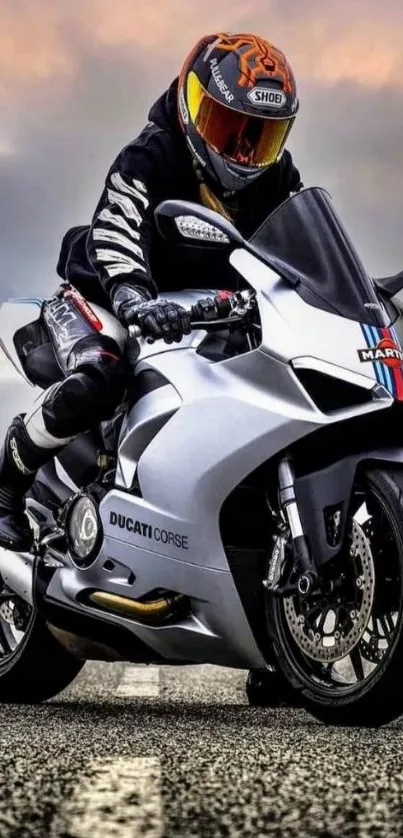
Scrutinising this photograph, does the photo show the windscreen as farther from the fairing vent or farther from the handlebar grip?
the handlebar grip

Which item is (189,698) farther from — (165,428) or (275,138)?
(275,138)

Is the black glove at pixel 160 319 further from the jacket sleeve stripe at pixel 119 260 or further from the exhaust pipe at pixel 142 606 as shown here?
the exhaust pipe at pixel 142 606

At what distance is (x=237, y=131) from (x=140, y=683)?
3.24 meters

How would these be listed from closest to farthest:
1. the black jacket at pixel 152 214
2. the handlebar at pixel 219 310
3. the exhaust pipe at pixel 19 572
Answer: the handlebar at pixel 219 310 → the black jacket at pixel 152 214 → the exhaust pipe at pixel 19 572

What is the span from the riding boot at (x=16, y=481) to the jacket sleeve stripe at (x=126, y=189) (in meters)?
0.96

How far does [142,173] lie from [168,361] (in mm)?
776

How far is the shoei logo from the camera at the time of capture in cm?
443

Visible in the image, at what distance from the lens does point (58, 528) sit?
4773mm

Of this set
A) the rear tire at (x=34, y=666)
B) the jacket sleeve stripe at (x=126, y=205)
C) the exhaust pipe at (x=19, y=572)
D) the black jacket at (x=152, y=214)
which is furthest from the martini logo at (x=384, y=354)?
the rear tire at (x=34, y=666)

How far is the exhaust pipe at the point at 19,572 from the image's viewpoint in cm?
492

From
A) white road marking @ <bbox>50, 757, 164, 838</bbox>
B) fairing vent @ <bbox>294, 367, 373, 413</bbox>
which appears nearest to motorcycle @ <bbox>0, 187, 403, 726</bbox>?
fairing vent @ <bbox>294, 367, 373, 413</bbox>

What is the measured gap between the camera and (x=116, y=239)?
14.9 ft

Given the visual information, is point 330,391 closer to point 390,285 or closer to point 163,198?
point 390,285

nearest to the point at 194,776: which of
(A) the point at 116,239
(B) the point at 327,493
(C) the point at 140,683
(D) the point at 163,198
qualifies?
(B) the point at 327,493
